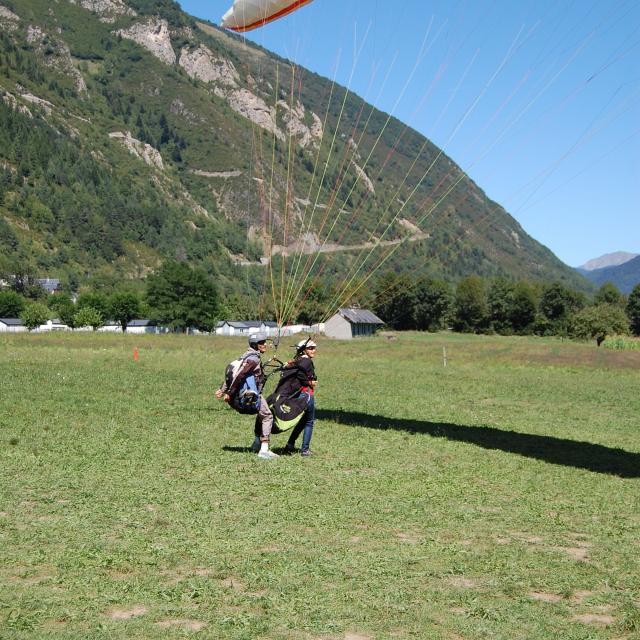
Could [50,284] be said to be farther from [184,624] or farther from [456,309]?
[184,624]

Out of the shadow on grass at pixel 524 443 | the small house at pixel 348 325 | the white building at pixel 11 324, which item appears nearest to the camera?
the shadow on grass at pixel 524 443

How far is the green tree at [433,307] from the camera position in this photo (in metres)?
141

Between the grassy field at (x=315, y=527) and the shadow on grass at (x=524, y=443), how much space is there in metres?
0.09

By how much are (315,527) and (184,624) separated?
10.1 feet

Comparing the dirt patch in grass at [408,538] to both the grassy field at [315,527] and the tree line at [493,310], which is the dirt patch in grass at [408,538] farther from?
the tree line at [493,310]

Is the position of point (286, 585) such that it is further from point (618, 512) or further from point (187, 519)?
point (618, 512)

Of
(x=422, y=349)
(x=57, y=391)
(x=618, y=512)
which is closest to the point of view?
(x=618, y=512)

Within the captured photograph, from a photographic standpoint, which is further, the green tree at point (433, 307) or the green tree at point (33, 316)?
the green tree at point (33, 316)

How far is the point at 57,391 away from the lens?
22.4 meters

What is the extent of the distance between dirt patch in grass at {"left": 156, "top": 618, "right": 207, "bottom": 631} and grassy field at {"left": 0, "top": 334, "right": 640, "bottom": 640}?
15 millimetres

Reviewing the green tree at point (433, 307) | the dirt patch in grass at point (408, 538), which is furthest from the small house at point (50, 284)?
the dirt patch in grass at point (408, 538)

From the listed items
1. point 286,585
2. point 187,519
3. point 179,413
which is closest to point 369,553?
point 286,585

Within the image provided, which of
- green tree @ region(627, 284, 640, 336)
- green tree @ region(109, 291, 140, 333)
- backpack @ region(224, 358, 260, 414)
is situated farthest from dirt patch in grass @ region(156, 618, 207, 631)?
green tree @ region(627, 284, 640, 336)

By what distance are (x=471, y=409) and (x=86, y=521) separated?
53.8 feet
